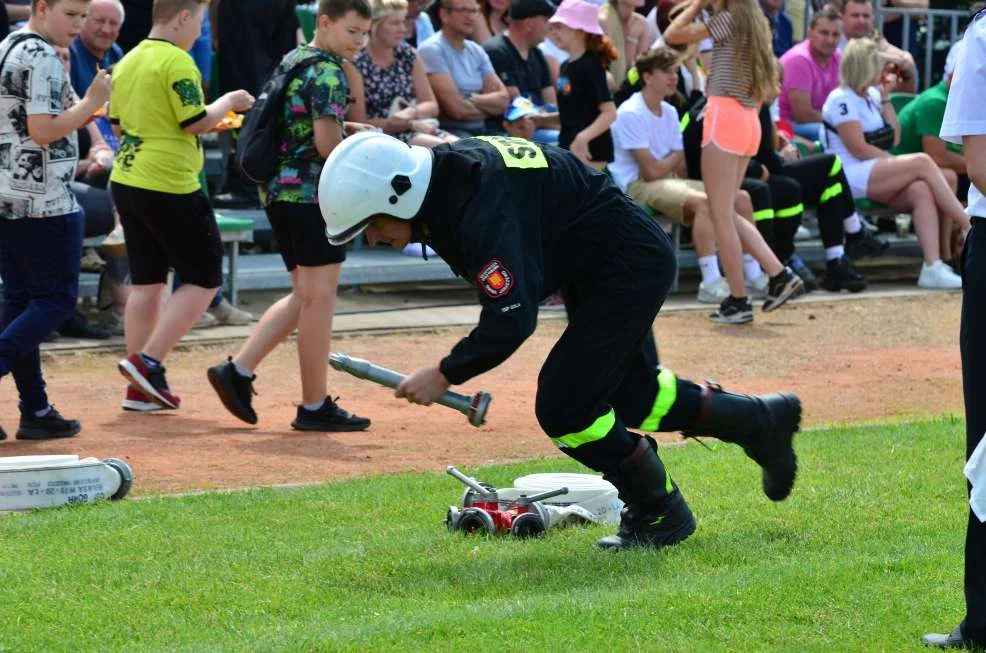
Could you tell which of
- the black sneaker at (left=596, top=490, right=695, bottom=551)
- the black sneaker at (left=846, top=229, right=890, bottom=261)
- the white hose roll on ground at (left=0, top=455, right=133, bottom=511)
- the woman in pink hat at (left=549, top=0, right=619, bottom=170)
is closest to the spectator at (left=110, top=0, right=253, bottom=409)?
the white hose roll on ground at (left=0, top=455, right=133, bottom=511)

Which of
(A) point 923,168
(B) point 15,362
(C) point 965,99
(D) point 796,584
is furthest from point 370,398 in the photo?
(A) point 923,168

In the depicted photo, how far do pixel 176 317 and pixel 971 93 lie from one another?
5.19 meters

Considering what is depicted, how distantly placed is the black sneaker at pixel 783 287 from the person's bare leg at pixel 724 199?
0.99ft

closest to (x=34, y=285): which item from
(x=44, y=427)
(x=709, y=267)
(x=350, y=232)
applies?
(x=44, y=427)

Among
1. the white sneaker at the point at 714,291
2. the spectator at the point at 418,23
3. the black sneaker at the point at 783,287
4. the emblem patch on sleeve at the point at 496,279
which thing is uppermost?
the emblem patch on sleeve at the point at 496,279

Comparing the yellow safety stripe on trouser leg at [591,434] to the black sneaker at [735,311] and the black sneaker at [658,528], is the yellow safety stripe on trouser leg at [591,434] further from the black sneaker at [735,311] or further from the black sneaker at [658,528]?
the black sneaker at [735,311]

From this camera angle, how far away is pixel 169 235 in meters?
8.23

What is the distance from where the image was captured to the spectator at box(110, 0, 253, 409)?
8.09m

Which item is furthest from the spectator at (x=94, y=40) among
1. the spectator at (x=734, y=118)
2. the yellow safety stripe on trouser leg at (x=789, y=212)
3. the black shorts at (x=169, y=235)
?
the yellow safety stripe on trouser leg at (x=789, y=212)

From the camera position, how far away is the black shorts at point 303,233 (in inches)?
307

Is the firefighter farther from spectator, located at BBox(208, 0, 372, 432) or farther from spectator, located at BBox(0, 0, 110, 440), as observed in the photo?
spectator, located at BBox(0, 0, 110, 440)

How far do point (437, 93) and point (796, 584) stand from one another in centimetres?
832

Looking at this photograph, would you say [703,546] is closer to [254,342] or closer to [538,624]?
[538,624]

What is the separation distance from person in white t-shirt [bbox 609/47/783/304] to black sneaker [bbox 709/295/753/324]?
0.84 meters
